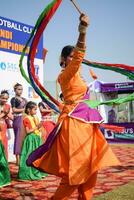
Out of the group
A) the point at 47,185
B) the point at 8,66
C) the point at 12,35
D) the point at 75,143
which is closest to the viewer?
the point at 75,143

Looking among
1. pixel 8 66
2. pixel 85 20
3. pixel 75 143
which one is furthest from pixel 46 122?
pixel 85 20

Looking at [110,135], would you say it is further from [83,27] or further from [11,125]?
[83,27]

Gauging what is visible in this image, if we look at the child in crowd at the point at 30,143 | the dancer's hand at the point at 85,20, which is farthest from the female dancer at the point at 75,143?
the child in crowd at the point at 30,143

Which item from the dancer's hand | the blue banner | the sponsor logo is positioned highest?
the blue banner

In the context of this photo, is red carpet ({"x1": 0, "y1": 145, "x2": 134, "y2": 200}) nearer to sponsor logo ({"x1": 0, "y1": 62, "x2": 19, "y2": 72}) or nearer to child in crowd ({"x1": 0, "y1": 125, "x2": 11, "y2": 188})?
child in crowd ({"x1": 0, "y1": 125, "x2": 11, "y2": 188})

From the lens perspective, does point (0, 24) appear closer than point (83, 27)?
No

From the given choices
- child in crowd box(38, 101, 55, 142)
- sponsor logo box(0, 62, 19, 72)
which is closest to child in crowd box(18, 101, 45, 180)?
child in crowd box(38, 101, 55, 142)

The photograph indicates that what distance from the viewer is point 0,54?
26.0 feet

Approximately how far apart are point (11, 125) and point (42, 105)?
760mm

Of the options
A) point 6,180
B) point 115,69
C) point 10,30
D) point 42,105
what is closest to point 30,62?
point 115,69

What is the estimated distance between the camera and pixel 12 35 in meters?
8.30

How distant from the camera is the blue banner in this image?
8.02 meters

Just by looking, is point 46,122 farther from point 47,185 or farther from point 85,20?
point 85,20

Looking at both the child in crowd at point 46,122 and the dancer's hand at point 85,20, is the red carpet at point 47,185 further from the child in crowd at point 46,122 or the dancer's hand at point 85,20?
the dancer's hand at point 85,20
